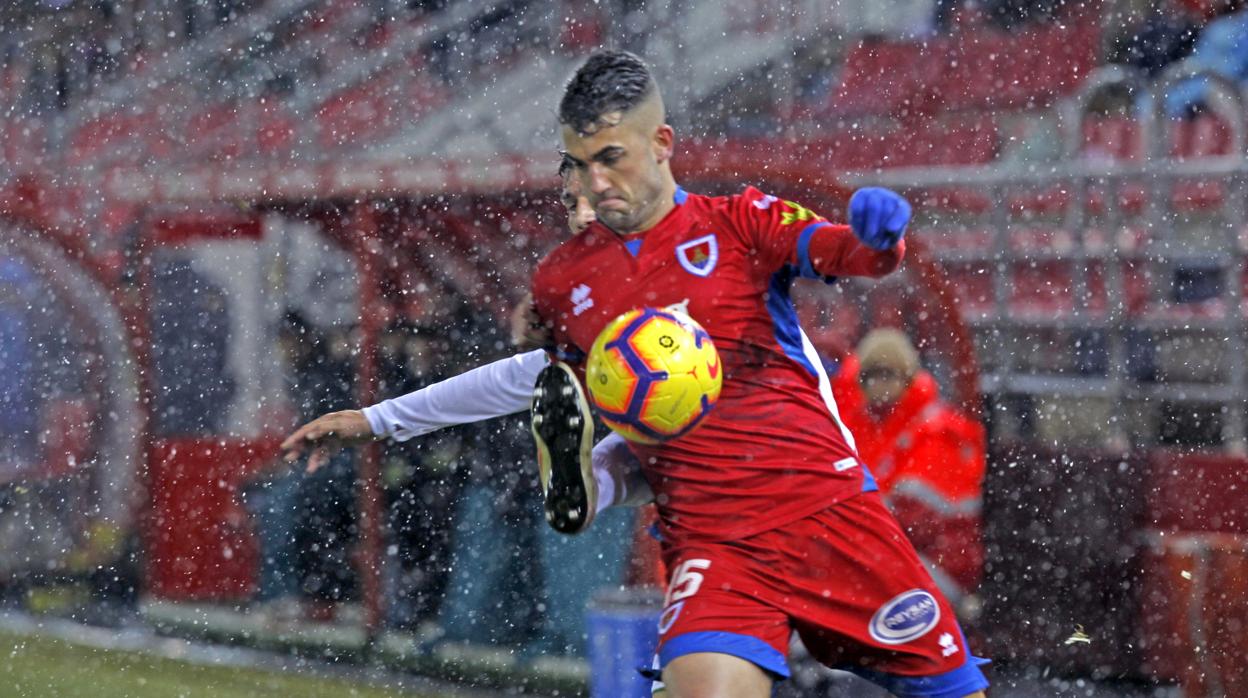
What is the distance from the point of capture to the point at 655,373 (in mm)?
3572

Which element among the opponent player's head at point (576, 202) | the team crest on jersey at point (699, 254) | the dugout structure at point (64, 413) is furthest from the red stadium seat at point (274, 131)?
the team crest on jersey at point (699, 254)

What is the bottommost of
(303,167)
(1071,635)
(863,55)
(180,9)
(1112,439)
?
(1071,635)

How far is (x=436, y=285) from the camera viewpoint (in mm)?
7996

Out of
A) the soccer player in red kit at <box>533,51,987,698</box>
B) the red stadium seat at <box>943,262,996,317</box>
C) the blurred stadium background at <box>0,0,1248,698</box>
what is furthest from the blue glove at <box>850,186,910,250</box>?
the red stadium seat at <box>943,262,996,317</box>

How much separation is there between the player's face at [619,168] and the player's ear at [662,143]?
11mm

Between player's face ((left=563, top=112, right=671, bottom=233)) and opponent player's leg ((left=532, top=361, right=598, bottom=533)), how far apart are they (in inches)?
15.3

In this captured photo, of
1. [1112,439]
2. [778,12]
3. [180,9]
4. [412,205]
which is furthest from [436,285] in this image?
[180,9]

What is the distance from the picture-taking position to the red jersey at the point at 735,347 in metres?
3.69

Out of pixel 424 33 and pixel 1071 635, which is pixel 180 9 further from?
pixel 1071 635

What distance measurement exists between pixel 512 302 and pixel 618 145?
4233 millimetres

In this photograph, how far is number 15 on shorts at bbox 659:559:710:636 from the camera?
11.8ft

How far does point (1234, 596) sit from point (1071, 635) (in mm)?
886

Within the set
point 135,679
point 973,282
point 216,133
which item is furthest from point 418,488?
point 216,133

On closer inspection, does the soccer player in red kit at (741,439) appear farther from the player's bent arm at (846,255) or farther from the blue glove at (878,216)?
the blue glove at (878,216)
